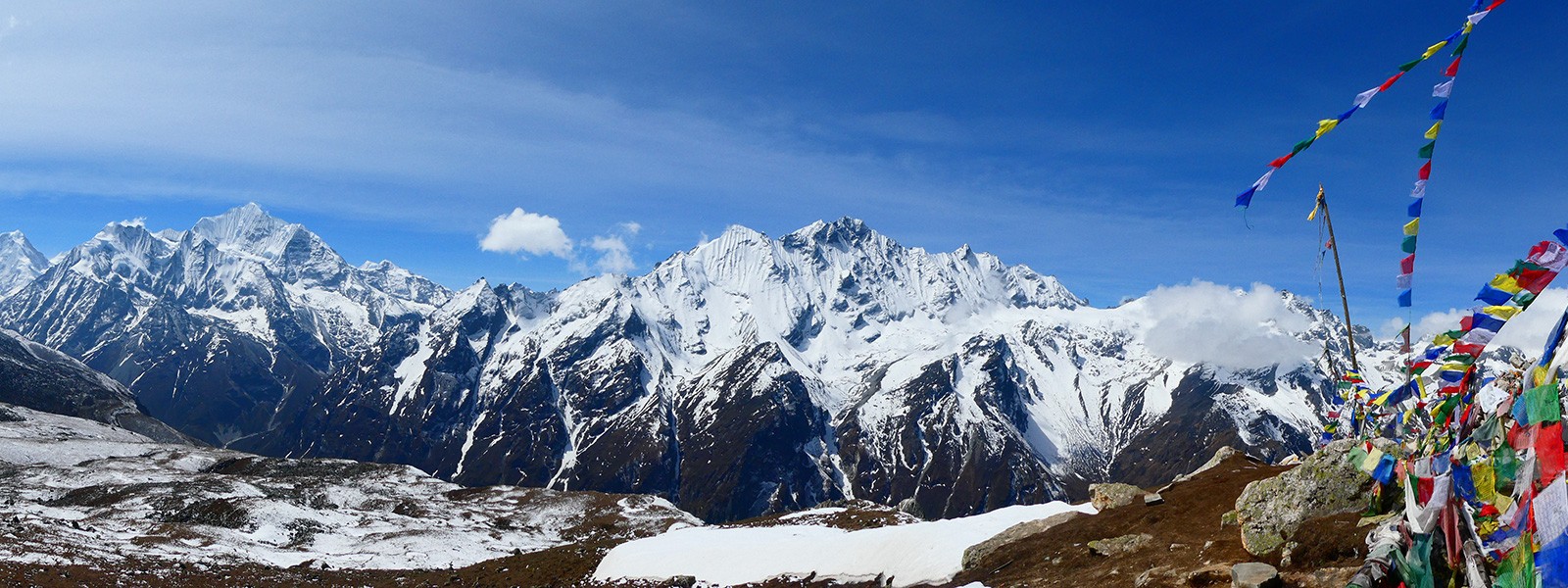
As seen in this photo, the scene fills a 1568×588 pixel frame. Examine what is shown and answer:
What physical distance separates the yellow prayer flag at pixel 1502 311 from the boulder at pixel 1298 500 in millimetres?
9919

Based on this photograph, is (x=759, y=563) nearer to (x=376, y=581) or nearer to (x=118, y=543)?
(x=376, y=581)

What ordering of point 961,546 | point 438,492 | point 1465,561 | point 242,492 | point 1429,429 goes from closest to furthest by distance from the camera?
1. point 1465,561
2. point 1429,429
3. point 961,546
4. point 242,492
5. point 438,492

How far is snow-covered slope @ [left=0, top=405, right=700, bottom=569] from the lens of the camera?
5575 cm

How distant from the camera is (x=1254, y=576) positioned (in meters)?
17.0

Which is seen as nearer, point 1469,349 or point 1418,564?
point 1469,349

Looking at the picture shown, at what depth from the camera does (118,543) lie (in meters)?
53.9

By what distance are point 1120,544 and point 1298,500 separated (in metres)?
5.79

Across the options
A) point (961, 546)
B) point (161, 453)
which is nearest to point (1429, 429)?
point (961, 546)

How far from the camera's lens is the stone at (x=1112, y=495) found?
31844mm

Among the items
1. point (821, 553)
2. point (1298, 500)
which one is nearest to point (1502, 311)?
point (1298, 500)

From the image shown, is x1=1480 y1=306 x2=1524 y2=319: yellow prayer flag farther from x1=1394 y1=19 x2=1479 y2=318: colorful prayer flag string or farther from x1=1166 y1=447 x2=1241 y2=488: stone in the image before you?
x1=1166 y1=447 x2=1241 y2=488: stone

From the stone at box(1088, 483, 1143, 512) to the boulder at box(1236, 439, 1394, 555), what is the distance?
30.4 ft

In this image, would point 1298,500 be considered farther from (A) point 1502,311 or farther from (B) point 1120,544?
(A) point 1502,311

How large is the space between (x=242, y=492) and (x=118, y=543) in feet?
137
